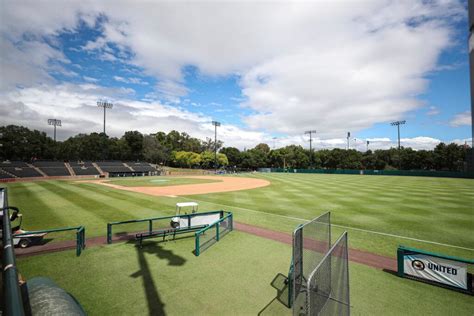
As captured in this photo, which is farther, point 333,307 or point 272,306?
point 272,306

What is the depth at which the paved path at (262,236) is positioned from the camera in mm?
9875

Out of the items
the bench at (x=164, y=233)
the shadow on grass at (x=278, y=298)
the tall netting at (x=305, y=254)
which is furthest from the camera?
the bench at (x=164, y=233)

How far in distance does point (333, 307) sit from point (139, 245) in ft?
29.7

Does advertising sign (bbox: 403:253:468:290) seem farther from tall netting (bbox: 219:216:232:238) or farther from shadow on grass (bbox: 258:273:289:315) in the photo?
tall netting (bbox: 219:216:232:238)

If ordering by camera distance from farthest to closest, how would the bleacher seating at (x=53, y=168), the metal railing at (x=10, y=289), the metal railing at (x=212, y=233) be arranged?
1. the bleacher seating at (x=53, y=168)
2. the metal railing at (x=212, y=233)
3. the metal railing at (x=10, y=289)

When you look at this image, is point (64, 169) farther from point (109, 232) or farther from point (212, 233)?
point (212, 233)

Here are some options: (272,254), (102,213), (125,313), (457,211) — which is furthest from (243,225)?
(457,211)

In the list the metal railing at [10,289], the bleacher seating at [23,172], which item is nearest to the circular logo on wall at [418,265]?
the metal railing at [10,289]

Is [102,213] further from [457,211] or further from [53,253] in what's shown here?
[457,211]

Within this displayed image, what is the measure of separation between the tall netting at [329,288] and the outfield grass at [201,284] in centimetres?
72

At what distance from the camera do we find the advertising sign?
7633 millimetres

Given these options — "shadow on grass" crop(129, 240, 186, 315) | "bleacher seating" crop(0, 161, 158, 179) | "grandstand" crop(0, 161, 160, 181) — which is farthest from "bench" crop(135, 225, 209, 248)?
"bleacher seating" crop(0, 161, 158, 179)

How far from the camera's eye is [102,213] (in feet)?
59.9

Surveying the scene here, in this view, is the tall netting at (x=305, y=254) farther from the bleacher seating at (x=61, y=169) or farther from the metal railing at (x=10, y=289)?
the bleacher seating at (x=61, y=169)
